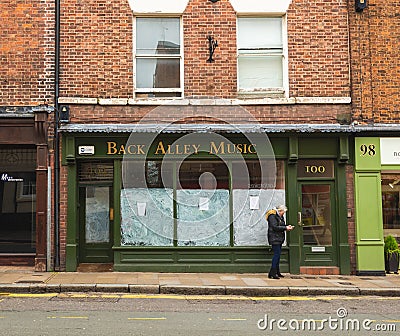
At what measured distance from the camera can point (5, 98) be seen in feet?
40.7

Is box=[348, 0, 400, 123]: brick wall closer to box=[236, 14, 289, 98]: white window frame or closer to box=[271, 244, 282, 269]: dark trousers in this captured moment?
box=[236, 14, 289, 98]: white window frame

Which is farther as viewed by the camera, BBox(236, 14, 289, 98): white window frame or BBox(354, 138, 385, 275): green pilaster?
BBox(236, 14, 289, 98): white window frame

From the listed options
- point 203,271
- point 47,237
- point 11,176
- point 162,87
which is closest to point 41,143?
point 11,176

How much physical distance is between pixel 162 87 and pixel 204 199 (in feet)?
9.61

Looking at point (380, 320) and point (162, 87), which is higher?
point (162, 87)

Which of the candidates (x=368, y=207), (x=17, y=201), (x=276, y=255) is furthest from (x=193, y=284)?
(x=17, y=201)

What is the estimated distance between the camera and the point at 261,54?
514 inches

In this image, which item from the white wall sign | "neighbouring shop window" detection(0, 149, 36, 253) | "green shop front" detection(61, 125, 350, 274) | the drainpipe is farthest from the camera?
the white wall sign

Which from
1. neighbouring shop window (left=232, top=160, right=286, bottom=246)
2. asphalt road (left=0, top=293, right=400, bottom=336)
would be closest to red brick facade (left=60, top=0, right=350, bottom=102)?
neighbouring shop window (left=232, top=160, right=286, bottom=246)

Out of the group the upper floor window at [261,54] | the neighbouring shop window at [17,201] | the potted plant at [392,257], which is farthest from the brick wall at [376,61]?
the neighbouring shop window at [17,201]

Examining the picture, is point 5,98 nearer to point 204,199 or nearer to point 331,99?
point 204,199

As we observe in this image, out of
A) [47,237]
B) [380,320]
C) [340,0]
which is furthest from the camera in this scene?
[340,0]

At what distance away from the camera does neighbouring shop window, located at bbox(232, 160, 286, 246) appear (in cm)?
1263

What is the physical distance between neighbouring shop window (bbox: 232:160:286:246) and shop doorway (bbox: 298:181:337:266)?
603 mm
